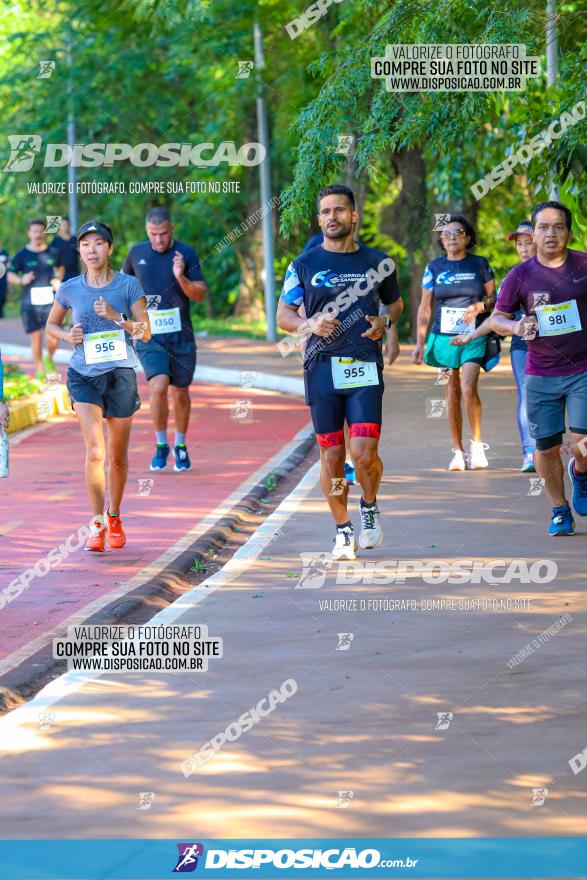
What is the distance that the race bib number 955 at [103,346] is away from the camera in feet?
35.4

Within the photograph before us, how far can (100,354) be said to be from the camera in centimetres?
1081

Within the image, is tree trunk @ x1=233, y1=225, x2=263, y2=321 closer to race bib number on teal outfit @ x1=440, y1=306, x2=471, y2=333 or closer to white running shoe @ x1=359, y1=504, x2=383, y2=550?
race bib number on teal outfit @ x1=440, y1=306, x2=471, y2=333

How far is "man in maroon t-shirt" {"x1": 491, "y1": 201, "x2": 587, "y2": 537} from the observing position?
10508 millimetres

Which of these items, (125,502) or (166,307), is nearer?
(125,502)

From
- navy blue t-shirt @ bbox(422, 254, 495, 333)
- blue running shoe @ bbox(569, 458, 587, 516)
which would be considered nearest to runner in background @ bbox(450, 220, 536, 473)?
navy blue t-shirt @ bbox(422, 254, 495, 333)

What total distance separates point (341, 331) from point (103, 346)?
1.69m

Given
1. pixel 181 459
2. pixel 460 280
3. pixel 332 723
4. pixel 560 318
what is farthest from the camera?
pixel 181 459

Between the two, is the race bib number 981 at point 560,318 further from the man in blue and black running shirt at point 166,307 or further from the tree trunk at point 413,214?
the tree trunk at point 413,214

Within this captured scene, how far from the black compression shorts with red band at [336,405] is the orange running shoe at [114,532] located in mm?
1685

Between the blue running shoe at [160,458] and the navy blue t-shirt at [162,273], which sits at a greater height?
the navy blue t-shirt at [162,273]

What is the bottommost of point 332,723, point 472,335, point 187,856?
point 332,723

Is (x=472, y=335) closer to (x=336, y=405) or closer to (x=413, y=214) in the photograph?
(x=336, y=405)

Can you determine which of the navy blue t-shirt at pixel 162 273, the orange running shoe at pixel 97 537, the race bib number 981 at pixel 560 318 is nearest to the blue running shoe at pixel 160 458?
the navy blue t-shirt at pixel 162 273

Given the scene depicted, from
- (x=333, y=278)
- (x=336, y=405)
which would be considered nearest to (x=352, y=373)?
(x=336, y=405)
